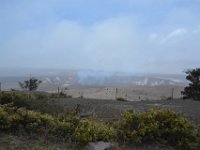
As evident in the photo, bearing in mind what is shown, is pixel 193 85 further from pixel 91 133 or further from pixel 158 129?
pixel 91 133

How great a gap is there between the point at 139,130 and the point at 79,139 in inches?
57.9

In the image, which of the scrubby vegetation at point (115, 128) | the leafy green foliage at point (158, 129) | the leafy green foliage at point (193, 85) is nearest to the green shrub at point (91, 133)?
the scrubby vegetation at point (115, 128)

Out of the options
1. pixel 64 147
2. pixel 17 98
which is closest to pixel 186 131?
pixel 64 147

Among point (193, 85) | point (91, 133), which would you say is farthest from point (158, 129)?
point (193, 85)

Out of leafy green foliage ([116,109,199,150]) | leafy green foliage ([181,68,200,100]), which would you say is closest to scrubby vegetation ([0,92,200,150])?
leafy green foliage ([116,109,199,150])

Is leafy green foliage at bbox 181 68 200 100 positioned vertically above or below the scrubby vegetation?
above

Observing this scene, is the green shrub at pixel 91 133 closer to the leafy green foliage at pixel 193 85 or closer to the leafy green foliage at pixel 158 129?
the leafy green foliage at pixel 158 129

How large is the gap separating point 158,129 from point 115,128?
39.6 inches

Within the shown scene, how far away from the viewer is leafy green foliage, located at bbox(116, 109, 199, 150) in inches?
413

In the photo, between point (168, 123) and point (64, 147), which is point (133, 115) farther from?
point (64, 147)

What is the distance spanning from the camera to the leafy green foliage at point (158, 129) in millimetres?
10500

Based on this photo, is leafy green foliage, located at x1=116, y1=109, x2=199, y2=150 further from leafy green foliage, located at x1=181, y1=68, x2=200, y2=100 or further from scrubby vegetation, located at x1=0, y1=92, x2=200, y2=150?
leafy green foliage, located at x1=181, y1=68, x2=200, y2=100

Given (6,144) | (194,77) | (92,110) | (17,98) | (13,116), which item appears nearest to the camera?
(6,144)

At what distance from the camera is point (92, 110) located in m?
15.5
